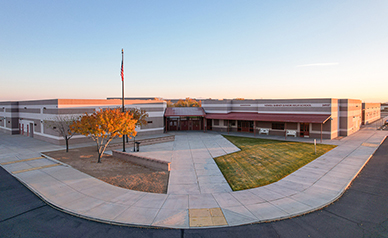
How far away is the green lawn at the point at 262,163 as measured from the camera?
1438 cm

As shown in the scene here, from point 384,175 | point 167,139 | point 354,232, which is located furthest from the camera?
point 167,139

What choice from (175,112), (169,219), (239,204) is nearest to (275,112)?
(175,112)

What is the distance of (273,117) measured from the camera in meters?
34.8

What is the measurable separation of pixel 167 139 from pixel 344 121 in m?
30.8

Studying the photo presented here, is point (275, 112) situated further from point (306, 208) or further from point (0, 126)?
point (0, 126)

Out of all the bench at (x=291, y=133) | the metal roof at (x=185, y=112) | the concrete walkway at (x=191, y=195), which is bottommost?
the concrete walkway at (x=191, y=195)

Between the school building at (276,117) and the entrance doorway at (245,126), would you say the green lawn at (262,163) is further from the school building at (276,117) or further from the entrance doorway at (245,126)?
the entrance doorway at (245,126)

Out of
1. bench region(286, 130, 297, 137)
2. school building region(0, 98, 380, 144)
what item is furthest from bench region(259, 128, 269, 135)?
bench region(286, 130, 297, 137)

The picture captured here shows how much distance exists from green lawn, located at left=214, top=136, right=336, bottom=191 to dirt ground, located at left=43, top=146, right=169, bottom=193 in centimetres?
515

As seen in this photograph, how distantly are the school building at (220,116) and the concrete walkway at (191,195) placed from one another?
12.1 metres

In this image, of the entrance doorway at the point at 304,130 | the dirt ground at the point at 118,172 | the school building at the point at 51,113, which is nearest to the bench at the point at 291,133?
the entrance doorway at the point at 304,130

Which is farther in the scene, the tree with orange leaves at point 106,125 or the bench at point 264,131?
the bench at point 264,131

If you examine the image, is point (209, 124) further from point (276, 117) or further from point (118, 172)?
point (118, 172)

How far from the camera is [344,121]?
3475cm
